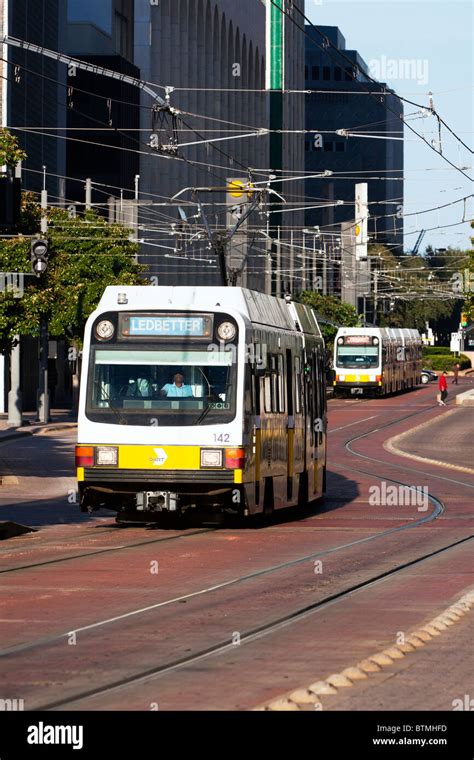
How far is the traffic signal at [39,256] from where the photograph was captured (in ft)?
152

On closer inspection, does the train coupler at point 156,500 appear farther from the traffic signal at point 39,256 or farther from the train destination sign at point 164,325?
the traffic signal at point 39,256

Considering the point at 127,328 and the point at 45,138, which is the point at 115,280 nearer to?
the point at 45,138

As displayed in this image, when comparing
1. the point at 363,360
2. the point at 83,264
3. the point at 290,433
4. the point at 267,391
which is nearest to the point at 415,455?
the point at 290,433

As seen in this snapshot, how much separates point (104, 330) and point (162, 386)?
43.9 inches

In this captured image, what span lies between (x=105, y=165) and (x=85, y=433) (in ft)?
215

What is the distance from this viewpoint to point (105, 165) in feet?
281

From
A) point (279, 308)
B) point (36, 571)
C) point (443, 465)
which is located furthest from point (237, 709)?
point (443, 465)

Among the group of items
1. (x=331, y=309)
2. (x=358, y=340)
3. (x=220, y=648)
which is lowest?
(x=220, y=648)

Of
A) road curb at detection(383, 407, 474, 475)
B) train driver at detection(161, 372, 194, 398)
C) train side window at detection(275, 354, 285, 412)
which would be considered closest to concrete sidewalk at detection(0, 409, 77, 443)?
road curb at detection(383, 407, 474, 475)

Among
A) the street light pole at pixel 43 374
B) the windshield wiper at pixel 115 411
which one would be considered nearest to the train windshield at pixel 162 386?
the windshield wiper at pixel 115 411

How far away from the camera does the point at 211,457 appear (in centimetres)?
2083

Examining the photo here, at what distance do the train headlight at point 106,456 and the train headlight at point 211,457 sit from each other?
1125 millimetres

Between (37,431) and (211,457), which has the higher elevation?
(211,457)

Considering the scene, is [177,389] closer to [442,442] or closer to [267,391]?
[267,391]
